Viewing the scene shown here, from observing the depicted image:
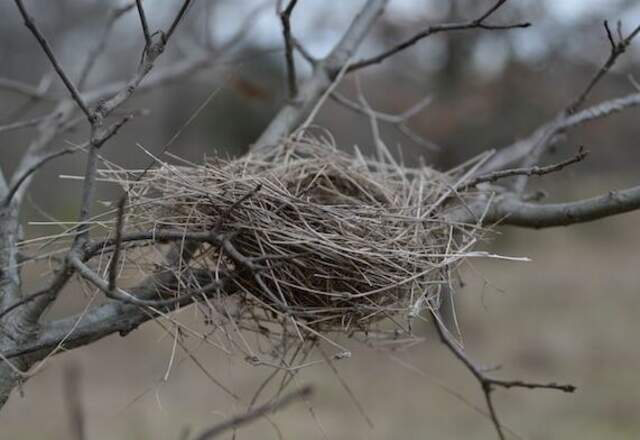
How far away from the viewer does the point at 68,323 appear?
136 centimetres

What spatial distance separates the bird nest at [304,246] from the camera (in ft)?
4.75

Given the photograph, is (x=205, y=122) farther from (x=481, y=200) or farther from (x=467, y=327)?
(x=481, y=200)

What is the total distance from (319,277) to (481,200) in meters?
0.43

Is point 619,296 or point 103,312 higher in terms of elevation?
point 103,312

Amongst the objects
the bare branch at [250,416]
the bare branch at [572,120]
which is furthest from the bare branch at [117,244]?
the bare branch at [572,120]

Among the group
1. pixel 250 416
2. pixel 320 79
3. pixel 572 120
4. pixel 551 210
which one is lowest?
pixel 250 416

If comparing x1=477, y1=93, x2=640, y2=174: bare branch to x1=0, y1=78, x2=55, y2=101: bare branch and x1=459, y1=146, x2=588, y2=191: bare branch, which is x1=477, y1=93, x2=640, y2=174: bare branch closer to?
x1=459, y1=146, x2=588, y2=191: bare branch

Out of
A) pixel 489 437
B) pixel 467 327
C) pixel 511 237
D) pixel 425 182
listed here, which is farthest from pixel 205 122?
pixel 425 182

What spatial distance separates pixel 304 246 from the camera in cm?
150

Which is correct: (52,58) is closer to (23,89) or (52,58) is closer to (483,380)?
(483,380)

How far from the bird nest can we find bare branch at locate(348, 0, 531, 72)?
33 centimetres

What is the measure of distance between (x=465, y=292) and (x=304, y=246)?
818 centimetres

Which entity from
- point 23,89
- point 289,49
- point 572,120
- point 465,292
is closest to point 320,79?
point 289,49

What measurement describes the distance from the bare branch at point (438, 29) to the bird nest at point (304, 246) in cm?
33
